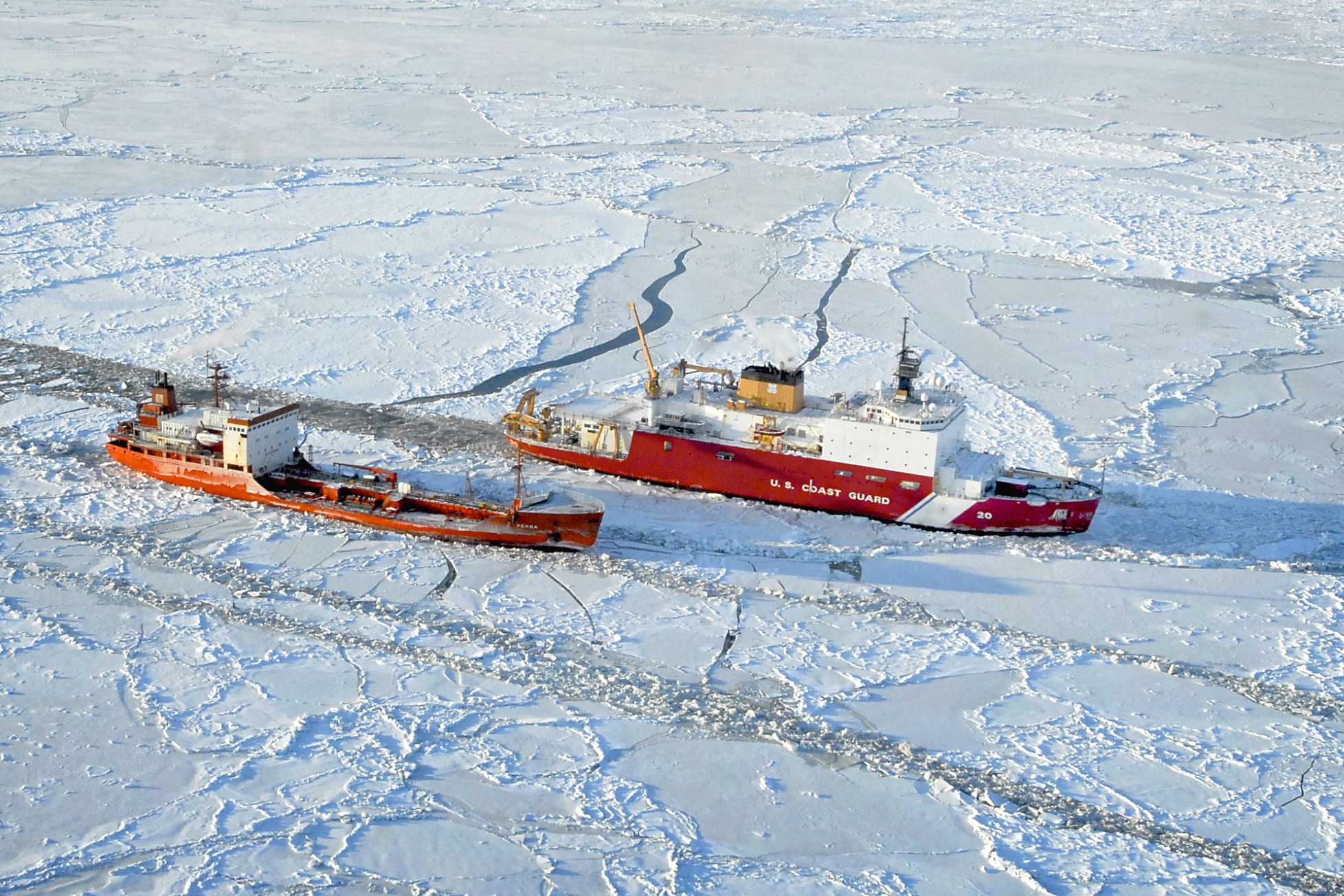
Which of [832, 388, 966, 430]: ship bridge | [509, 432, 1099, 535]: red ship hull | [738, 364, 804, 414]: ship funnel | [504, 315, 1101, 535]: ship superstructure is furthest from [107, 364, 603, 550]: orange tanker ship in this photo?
[832, 388, 966, 430]: ship bridge

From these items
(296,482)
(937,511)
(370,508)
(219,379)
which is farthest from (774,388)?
(219,379)

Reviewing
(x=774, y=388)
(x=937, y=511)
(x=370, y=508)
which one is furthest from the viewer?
(x=774, y=388)

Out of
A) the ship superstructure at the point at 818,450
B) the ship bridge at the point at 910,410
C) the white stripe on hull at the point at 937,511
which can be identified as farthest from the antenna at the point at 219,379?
the white stripe on hull at the point at 937,511

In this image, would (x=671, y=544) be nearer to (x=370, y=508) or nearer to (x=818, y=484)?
(x=818, y=484)

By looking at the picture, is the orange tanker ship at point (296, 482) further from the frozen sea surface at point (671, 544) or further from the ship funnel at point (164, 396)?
the frozen sea surface at point (671, 544)

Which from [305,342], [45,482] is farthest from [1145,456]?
[45,482]

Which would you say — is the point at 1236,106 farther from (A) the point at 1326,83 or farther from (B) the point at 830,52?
(B) the point at 830,52
